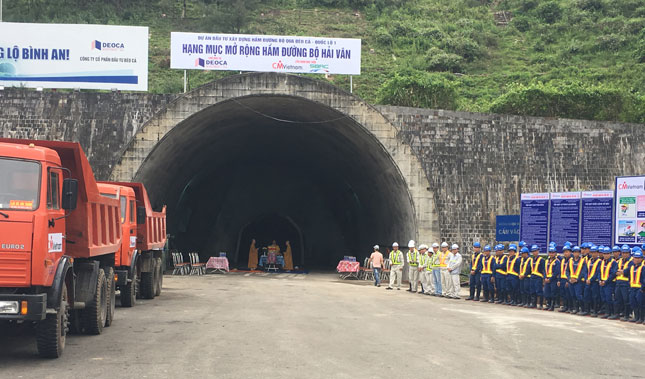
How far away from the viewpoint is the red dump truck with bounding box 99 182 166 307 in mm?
16941

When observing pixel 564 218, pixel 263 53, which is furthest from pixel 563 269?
pixel 263 53

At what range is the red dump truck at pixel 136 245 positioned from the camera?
667 inches

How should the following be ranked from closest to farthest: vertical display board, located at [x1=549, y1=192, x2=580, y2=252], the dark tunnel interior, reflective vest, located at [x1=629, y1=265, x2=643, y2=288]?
reflective vest, located at [x1=629, y1=265, x2=643, y2=288]
vertical display board, located at [x1=549, y1=192, x2=580, y2=252]
the dark tunnel interior

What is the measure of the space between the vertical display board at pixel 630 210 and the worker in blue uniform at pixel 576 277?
111cm

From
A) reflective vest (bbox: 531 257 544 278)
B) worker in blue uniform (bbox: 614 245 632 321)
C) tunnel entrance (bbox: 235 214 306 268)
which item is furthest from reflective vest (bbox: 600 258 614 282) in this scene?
tunnel entrance (bbox: 235 214 306 268)

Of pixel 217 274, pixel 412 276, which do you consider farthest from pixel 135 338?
pixel 217 274

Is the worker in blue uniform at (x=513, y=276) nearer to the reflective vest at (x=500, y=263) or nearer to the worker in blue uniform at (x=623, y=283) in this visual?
the reflective vest at (x=500, y=263)

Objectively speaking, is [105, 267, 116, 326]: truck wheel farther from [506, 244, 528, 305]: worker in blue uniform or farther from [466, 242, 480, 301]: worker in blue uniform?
[466, 242, 480, 301]: worker in blue uniform

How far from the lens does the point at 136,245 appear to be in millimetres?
18531

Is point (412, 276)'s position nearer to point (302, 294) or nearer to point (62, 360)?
point (302, 294)

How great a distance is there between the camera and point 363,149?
2995 cm

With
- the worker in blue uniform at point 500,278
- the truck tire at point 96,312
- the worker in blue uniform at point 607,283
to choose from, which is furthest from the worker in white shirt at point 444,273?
the truck tire at point 96,312

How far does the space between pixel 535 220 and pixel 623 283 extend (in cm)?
579

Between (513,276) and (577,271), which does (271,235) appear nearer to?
(513,276)
